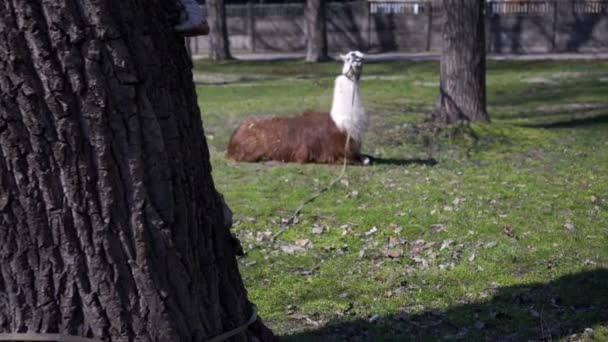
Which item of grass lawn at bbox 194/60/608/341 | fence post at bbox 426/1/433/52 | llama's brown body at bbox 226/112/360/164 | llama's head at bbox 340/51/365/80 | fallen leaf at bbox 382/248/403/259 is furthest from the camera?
fence post at bbox 426/1/433/52

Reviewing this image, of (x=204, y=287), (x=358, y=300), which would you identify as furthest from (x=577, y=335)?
(x=204, y=287)

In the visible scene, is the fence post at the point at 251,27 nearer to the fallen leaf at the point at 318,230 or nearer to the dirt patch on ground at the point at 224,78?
the dirt patch on ground at the point at 224,78

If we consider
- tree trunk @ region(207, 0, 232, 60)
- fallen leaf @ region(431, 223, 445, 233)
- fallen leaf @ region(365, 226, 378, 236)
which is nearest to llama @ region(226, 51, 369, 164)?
fallen leaf @ region(365, 226, 378, 236)

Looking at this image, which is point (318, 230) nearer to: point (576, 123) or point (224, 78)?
point (576, 123)

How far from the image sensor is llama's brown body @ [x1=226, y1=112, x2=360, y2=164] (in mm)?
11906

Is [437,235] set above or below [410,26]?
below

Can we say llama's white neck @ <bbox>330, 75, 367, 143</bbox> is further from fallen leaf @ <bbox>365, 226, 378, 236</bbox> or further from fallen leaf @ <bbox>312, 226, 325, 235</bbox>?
fallen leaf @ <bbox>365, 226, 378, 236</bbox>

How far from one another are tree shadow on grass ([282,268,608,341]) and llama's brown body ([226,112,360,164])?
5.51 meters

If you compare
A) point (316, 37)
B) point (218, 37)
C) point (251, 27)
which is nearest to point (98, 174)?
point (316, 37)

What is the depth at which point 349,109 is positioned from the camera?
38.5ft

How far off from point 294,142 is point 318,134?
368mm

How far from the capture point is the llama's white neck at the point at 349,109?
1171 cm

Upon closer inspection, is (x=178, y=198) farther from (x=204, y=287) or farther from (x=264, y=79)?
(x=264, y=79)

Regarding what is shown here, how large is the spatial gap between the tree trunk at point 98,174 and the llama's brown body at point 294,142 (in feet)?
27.1
